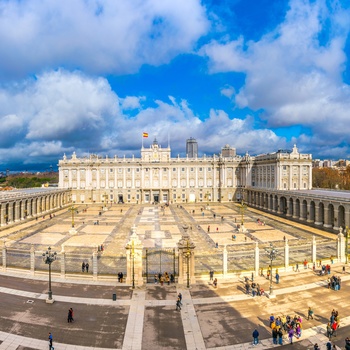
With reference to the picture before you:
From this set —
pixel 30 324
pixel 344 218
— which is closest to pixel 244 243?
pixel 344 218

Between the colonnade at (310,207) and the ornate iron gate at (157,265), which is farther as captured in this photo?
the colonnade at (310,207)

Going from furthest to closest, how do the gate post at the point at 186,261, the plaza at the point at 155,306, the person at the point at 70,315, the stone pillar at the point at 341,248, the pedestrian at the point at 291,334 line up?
the stone pillar at the point at 341,248, the gate post at the point at 186,261, the person at the point at 70,315, the plaza at the point at 155,306, the pedestrian at the point at 291,334

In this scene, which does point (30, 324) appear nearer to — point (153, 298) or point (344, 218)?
point (153, 298)

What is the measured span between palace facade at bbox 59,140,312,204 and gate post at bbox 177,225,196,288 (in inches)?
2786

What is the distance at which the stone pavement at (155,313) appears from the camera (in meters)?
17.6

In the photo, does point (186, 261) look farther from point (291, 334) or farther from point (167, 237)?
point (167, 237)

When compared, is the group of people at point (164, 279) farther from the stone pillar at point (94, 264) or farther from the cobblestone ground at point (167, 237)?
the stone pillar at point (94, 264)

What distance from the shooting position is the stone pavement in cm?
1756

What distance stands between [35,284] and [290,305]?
20.5 meters

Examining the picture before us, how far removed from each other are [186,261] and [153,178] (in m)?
74.0

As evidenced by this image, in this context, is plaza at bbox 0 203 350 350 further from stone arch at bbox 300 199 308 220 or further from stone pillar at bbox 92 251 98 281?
stone arch at bbox 300 199 308 220

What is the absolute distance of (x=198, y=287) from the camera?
24938 millimetres

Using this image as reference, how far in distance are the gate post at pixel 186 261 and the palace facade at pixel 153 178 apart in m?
70.8

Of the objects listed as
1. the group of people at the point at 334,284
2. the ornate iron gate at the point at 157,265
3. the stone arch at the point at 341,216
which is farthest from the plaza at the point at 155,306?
the stone arch at the point at 341,216
